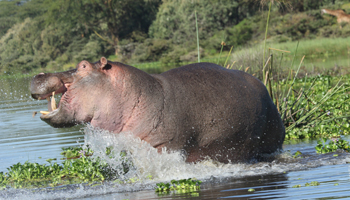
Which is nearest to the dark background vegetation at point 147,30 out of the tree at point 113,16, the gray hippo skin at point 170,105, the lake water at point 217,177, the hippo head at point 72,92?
the tree at point 113,16

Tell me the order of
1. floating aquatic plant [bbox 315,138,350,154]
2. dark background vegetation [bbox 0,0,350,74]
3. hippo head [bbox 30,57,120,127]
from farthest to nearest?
dark background vegetation [bbox 0,0,350,74] < floating aquatic plant [bbox 315,138,350,154] < hippo head [bbox 30,57,120,127]

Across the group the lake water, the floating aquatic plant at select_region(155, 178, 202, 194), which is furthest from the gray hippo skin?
the floating aquatic plant at select_region(155, 178, 202, 194)

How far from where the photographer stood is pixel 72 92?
12.0 feet

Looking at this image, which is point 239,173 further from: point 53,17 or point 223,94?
point 53,17

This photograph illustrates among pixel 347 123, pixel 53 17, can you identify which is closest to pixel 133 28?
pixel 53 17

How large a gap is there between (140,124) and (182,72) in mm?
714

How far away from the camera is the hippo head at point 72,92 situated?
3.58m

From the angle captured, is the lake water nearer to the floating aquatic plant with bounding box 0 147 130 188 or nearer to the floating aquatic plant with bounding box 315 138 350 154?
the floating aquatic plant with bounding box 315 138 350 154

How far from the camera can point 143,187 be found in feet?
13.3

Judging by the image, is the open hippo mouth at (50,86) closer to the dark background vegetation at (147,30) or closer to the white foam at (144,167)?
the white foam at (144,167)

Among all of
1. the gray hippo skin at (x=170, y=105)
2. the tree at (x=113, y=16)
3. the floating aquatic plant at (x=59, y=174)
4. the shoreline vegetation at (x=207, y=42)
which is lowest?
the floating aquatic plant at (x=59, y=174)

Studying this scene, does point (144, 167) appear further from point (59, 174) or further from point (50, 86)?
point (59, 174)

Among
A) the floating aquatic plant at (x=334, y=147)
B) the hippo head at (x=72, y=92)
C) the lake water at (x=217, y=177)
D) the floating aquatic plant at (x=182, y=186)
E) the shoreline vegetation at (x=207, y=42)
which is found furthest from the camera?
the shoreline vegetation at (x=207, y=42)

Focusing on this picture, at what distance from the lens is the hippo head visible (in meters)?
3.58
